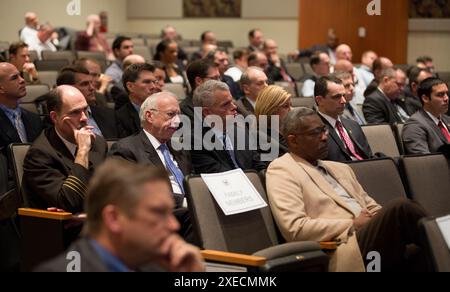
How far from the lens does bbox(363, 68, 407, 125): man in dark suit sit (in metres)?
7.18

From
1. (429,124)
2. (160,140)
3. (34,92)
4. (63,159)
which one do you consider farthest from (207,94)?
(34,92)

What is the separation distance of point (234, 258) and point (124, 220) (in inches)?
54.8

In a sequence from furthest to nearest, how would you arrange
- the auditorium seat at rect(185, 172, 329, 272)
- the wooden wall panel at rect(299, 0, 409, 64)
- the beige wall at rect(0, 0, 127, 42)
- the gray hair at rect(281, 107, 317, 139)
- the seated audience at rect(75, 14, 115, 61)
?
the wooden wall panel at rect(299, 0, 409, 64), the seated audience at rect(75, 14, 115, 61), the beige wall at rect(0, 0, 127, 42), the gray hair at rect(281, 107, 317, 139), the auditorium seat at rect(185, 172, 329, 272)

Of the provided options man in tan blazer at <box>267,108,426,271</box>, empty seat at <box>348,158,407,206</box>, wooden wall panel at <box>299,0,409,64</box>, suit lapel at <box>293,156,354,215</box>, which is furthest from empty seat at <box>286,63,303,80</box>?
suit lapel at <box>293,156,354,215</box>

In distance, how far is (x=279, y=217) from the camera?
3.82 metres

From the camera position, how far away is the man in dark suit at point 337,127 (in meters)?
5.32

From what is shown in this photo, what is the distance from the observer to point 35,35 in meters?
11.4

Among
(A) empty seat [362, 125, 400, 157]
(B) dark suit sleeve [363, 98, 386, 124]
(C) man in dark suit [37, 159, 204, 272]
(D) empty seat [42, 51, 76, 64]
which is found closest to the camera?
(C) man in dark suit [37, 159, 204, 272]

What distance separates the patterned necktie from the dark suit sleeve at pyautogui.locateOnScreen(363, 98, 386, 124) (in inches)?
128

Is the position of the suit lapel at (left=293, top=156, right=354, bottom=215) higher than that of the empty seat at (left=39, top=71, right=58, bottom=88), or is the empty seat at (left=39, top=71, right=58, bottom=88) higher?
the empty seat at (left=39, top=71, right=58, bottom=88)

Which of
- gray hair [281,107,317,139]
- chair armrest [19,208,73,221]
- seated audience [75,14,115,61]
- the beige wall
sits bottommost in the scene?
chair armrest [19,208,73,221]

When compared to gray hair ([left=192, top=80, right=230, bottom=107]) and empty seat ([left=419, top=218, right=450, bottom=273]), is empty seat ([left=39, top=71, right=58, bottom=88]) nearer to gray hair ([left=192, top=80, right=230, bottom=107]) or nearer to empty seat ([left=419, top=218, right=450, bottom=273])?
gray hair ([left=192, top=80, right=230, bottom=107])
